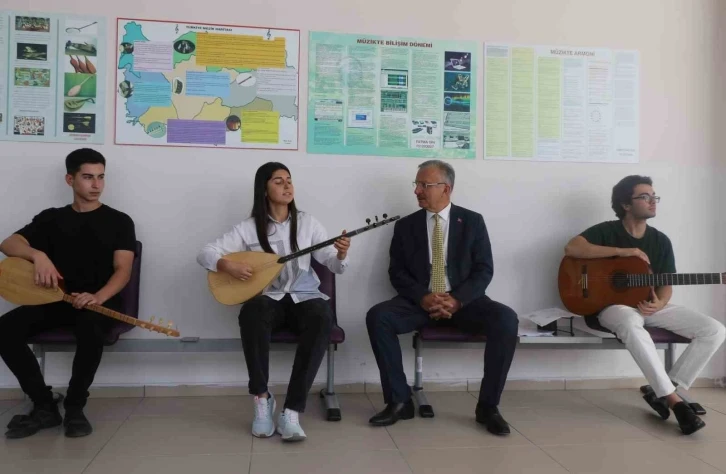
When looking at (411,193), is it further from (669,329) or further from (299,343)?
(669,329)

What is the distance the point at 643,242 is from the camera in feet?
10.2

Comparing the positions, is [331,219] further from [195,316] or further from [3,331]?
[3,331]

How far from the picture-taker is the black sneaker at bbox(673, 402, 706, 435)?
2.54 m

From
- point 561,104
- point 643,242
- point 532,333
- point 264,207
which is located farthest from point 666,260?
point 264,207

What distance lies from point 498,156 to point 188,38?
183 cm

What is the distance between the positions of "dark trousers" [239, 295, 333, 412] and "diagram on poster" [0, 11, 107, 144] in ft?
4.38

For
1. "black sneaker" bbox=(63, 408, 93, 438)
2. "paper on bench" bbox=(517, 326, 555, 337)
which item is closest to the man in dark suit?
"paper on bench" bbox=(517, 326, 555, 337)

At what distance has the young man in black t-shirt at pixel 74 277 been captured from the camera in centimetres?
250

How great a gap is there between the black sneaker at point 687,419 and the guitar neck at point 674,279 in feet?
1.89

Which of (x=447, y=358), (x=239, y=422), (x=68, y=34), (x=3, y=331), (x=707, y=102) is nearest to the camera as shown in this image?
(x=3, y=331)

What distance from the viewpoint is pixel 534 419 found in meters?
2.78

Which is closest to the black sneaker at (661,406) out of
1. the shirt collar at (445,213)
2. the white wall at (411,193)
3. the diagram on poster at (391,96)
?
the white wall at (411,193)

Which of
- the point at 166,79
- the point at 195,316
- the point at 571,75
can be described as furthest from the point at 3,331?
the point at 571,75

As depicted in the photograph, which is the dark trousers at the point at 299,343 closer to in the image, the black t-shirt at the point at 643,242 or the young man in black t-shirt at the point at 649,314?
the young man in black t-shirt at the point at 649,314
